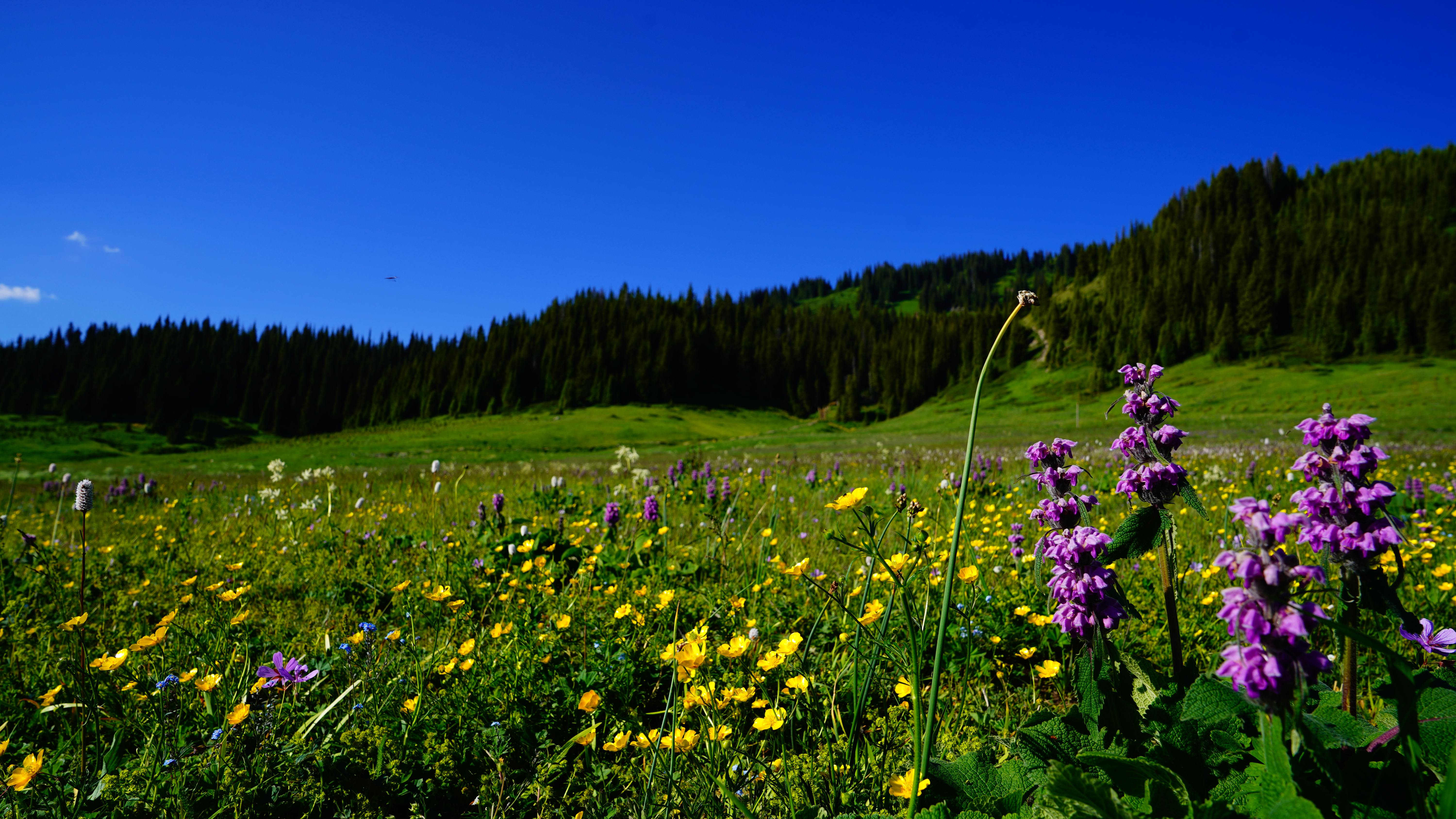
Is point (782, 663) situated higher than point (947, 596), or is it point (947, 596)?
point (947, 596)

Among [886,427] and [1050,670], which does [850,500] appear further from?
[886,427]

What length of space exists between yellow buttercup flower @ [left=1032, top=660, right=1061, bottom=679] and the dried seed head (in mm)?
4066

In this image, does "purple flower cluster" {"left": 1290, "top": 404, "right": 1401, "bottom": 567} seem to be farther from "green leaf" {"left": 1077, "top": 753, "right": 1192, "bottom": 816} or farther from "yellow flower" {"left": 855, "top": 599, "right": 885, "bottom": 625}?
"yellow flower" {"left": 855, "top": 599, "right": 885, "bottom": 625}

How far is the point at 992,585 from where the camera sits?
3842 mm

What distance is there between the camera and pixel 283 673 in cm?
245

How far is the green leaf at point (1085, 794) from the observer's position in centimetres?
120

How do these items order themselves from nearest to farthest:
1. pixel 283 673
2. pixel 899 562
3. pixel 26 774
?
pixel 26 774 → pixel 899 562 → pixel 283 673

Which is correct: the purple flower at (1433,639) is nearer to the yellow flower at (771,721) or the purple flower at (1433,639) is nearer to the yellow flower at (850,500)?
the yellow flower at (850,500)

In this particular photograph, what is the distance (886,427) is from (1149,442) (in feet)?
248

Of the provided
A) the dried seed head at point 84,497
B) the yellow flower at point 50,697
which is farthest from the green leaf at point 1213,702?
the dried seed head at point 84,497

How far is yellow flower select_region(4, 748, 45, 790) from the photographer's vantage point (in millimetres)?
1736

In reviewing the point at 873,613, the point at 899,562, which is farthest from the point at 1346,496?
the point at 873,613

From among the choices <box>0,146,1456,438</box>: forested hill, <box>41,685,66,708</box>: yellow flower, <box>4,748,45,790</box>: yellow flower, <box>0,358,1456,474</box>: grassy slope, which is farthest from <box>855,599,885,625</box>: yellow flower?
<box>0,146,1456,438</box>: forested hill

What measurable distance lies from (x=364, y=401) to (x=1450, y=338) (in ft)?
549
